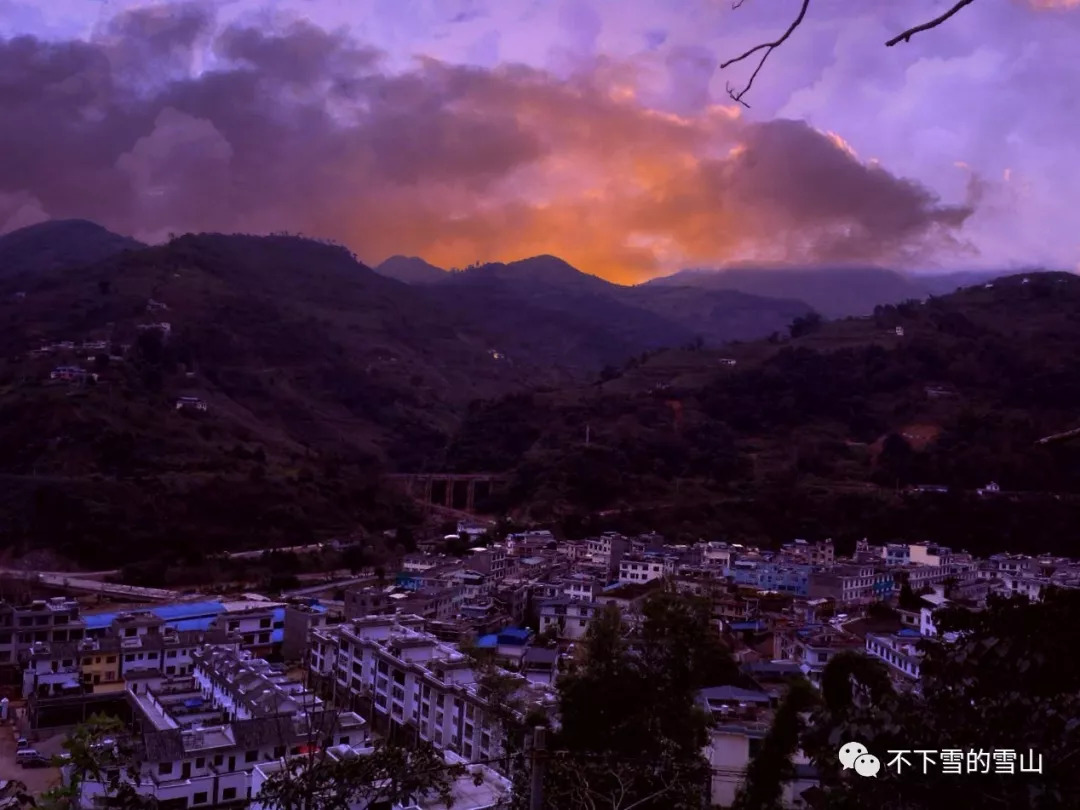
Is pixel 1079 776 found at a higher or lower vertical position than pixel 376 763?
higher

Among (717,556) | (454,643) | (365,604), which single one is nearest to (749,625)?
(454,643)

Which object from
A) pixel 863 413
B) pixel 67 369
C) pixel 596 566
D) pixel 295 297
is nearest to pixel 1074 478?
pixel 863 413

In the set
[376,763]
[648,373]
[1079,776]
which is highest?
[648,373]

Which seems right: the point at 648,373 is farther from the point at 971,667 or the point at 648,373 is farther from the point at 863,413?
the point at 971,667

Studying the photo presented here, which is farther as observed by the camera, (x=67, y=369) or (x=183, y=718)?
(x=67, y=369)

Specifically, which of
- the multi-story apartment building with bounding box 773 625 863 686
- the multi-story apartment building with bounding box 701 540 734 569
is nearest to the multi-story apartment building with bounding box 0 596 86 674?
the multi-story apartment building with bounding box 773 625 863 686

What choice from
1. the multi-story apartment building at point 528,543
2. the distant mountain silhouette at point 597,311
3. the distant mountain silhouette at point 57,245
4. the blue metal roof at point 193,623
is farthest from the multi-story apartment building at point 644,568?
the distant mountain silhouette at point 57,245

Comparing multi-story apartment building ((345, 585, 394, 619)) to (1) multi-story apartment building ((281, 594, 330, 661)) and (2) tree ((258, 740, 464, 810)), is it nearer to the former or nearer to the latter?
(1) multi-story apartment building ((281, 594, 330, 661))
